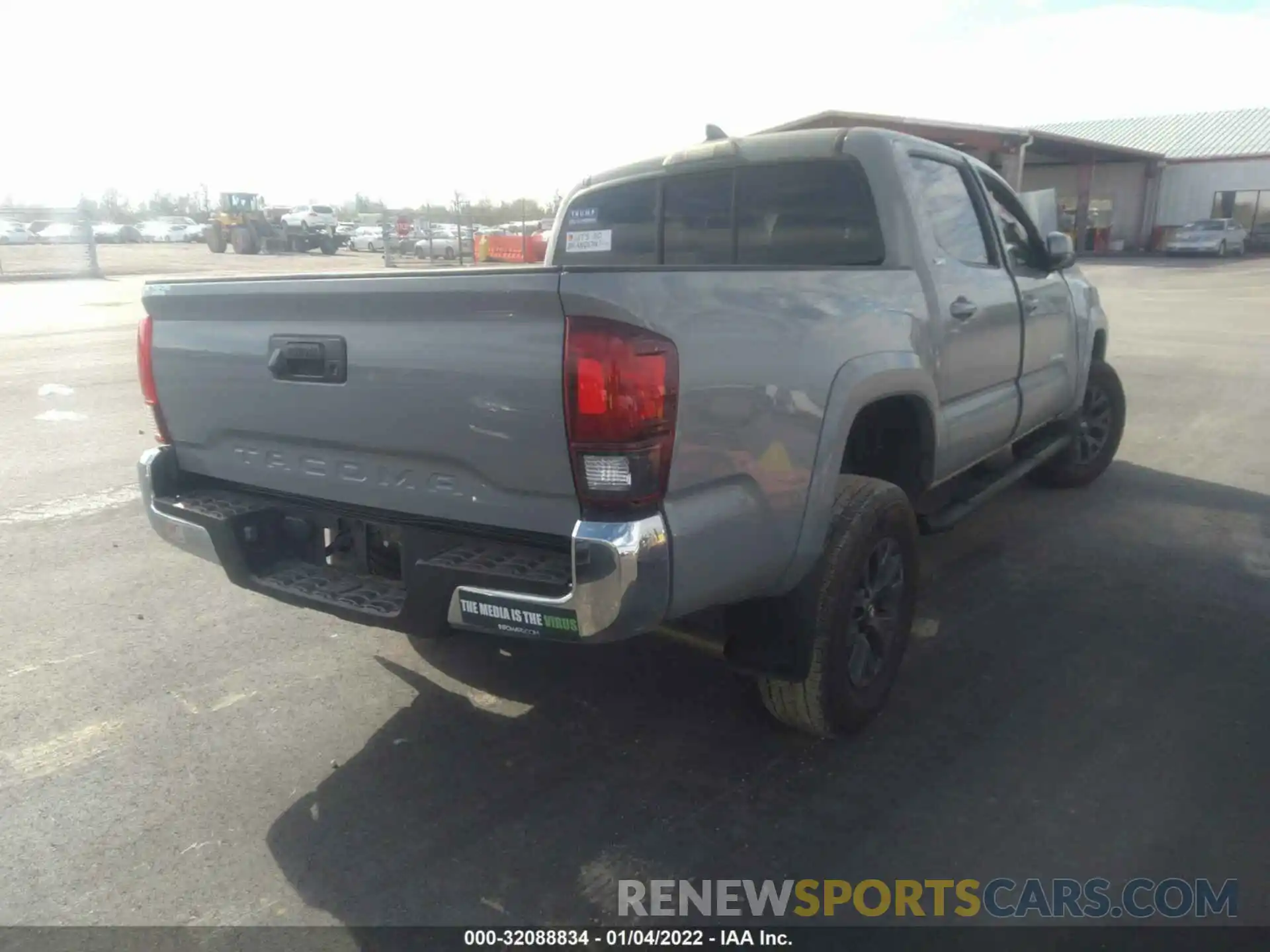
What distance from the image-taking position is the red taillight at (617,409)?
2395 millimetres

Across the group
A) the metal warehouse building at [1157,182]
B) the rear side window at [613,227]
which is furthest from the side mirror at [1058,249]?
the metal warehouse building at [1157,182]

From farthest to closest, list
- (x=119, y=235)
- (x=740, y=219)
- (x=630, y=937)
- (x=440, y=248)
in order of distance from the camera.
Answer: (x=119, y=235), (x=440, y=248), (x=740, y=219), (x=630, y=937)

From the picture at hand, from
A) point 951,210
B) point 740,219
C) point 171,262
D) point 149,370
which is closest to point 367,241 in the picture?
point 171,262

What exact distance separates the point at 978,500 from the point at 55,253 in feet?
134

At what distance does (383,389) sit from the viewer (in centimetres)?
276

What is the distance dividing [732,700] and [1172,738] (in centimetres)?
151

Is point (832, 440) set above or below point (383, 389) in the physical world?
below

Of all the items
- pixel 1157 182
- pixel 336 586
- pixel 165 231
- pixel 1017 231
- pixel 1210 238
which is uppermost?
pixel 1157 182

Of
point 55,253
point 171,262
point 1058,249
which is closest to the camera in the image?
point 1058,249

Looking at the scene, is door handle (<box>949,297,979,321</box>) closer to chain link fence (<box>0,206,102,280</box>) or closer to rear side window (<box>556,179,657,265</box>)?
rear side window (<box>556,179,657,265</box>)

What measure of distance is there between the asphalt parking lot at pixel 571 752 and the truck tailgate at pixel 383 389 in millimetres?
931

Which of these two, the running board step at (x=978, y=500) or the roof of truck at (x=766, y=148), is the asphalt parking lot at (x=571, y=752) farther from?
the roof of truck at (x=766, y=148)

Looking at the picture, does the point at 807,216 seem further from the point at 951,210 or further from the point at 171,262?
the point at 171,262

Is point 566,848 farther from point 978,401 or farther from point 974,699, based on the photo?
point 978,401
